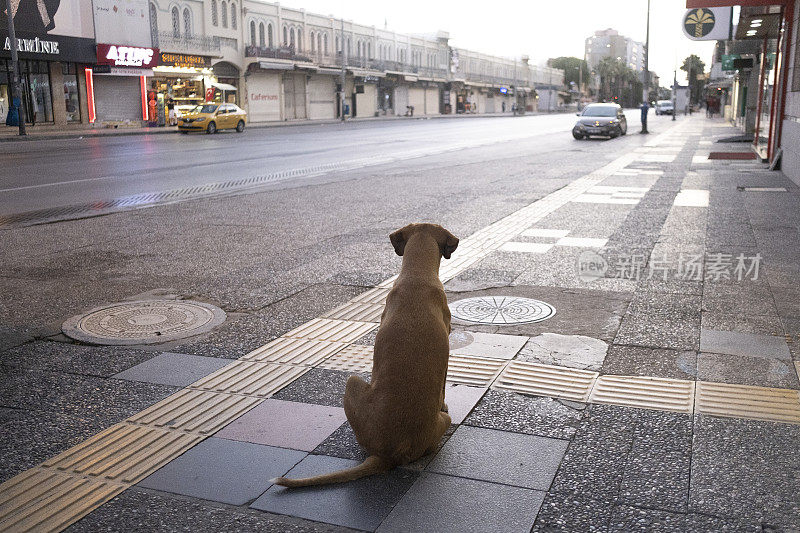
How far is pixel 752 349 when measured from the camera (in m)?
4.95

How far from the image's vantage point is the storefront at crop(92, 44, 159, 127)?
40688 mm

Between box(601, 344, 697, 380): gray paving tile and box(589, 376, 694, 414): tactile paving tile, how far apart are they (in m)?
0.11

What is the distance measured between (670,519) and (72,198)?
1208cm

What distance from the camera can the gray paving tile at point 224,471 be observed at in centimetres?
319

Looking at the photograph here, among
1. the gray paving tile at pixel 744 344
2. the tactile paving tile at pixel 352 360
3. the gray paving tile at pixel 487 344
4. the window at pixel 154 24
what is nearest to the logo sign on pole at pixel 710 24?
the gray paving tile at pixel 744 344

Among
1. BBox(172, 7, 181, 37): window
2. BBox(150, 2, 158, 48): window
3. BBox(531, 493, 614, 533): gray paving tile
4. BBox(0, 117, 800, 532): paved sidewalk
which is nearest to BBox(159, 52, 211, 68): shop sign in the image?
BBox(150, 2, 158, 48): window

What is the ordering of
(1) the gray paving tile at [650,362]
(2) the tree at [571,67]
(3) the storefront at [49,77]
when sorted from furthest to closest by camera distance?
(2) the tree at [571,67] → (3) the storefront at [49,77] → (1) the gray paving tile at [650,362]

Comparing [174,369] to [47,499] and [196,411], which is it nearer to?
[196,411]

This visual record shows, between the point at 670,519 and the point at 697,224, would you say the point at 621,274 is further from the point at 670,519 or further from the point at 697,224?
the point at 670,519

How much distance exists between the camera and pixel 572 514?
2.99 m

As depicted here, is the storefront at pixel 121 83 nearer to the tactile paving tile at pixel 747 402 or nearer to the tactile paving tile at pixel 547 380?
the tactile paving tile at pixel 547 380

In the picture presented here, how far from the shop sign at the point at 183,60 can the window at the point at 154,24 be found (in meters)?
1.29

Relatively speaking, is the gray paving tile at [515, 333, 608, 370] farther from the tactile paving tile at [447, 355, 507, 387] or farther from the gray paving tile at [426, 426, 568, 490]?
the gray paving tile at [426, 426, 568, 490]

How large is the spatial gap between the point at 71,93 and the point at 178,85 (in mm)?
8816
